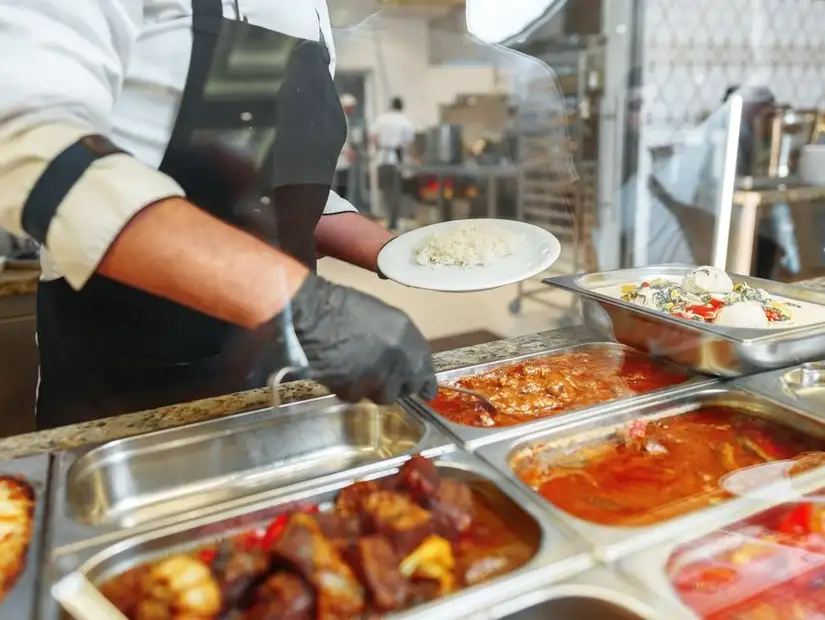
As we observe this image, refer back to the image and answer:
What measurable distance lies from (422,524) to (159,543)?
0.33m

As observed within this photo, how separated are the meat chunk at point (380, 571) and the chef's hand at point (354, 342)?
0.20 metres

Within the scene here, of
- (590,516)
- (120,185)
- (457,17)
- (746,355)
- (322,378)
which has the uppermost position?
(457,17)

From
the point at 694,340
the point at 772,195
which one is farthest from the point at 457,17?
the point at 772,195

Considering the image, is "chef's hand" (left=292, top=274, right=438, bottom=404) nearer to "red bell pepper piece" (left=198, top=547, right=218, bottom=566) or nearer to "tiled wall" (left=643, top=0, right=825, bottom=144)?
"red bell pepper piece" (left=198, top=547, right=218, bottom=566)

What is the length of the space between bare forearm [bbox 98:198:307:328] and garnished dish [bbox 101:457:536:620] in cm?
28

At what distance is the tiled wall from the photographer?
307 cm

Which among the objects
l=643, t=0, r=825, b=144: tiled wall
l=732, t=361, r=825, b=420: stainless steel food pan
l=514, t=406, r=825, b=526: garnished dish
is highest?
l=643, t=0, r=825, b=144: tiled wall

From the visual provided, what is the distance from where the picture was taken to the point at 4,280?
1197 mm

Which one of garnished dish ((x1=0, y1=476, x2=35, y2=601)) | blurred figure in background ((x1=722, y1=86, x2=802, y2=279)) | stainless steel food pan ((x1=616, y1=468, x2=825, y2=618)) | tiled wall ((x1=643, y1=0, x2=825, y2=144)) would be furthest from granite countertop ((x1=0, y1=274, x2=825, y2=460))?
tiled wall ((x1=643, y1=0, x2=825, y2=144))

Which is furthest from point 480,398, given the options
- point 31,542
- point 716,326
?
point 31,542

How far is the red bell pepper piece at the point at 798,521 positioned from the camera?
0.88 meters

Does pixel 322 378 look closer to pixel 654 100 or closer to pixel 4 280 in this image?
pixel 4 280

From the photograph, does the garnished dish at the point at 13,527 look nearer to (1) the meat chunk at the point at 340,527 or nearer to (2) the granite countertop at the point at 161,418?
(2) the granite countertop at the point at 161,418

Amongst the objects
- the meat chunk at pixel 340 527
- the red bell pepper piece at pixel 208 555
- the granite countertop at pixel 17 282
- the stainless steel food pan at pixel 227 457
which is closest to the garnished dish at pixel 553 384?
the stainless steel food pan at pixel 227 457
